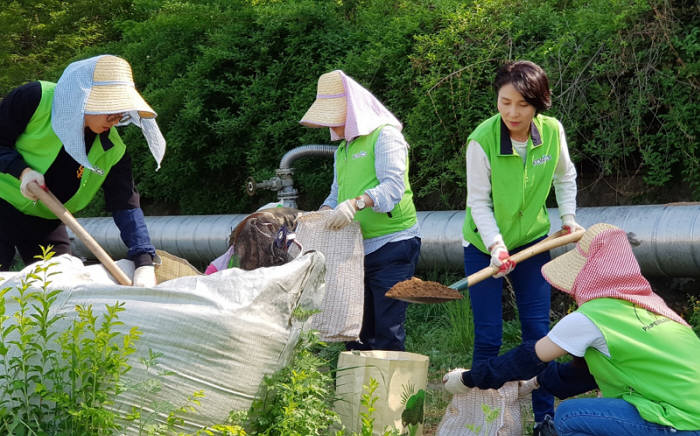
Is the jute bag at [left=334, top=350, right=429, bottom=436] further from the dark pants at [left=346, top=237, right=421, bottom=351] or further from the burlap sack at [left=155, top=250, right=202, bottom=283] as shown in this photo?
the burlap sack at [left=155, top=250, right=202, bottom=283]

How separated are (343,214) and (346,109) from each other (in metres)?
0.61

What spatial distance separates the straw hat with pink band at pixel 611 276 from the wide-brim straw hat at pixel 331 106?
4.76 ft

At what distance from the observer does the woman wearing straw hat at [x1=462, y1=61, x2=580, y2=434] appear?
3.58 meters

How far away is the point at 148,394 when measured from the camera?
2.79 metres

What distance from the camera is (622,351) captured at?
281 centimetres

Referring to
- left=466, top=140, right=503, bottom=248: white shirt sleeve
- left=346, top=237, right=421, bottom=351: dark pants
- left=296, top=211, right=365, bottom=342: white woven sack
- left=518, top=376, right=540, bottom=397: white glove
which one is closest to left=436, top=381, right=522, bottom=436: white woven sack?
left=518, top=376, right=540, bottom=397: white glove

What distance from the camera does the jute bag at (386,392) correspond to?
11.0ft

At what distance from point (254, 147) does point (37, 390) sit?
5.12 metres

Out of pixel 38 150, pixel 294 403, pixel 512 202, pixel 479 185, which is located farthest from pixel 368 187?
pixel 38 150

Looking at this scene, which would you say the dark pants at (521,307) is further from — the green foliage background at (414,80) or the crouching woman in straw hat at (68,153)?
the green foliage background at (414,80)

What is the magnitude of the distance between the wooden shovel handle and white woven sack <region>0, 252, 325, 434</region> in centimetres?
75

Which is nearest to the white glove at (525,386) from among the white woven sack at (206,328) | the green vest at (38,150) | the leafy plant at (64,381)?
the white woven sack at (206,328)

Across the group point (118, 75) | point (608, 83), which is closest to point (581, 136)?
point (608, 83)

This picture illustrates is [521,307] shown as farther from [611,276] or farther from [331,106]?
[331,106]
